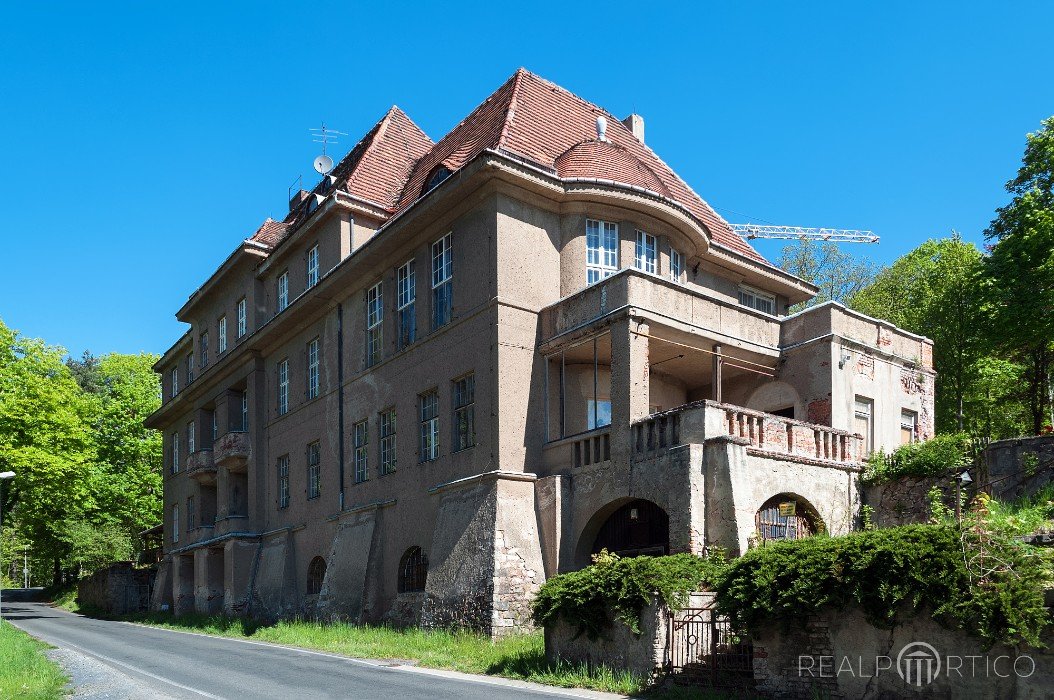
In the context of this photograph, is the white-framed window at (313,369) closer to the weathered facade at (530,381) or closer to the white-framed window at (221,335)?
the weathered facade at (530,381)

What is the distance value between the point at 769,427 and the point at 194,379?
2899 centimetres

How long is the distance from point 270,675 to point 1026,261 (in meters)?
24.2

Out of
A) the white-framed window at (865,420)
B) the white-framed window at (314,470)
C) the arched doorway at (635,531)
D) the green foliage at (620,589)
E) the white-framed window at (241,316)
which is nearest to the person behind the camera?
the green foliage at (620,589)

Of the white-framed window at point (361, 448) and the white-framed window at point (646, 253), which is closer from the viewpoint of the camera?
the white-framed window at point (646, 253)

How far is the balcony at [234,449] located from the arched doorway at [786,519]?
2136cm

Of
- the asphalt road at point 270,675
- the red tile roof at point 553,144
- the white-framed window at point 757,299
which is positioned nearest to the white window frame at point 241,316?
the red tile roof at point 553,144

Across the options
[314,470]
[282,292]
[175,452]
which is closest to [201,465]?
[175,452]

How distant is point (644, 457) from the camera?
20.1 m

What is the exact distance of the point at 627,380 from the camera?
20.9 meters

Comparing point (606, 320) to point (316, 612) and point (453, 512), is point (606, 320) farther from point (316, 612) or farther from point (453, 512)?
point (316, 612)

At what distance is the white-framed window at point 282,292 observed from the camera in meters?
34.5

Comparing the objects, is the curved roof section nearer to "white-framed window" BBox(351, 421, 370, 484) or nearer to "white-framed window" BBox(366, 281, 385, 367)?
"white-framed window" BBox(366, 281, 385, 367)

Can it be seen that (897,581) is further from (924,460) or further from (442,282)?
(442,282)

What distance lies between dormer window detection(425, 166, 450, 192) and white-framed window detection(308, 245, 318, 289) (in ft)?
20.9
